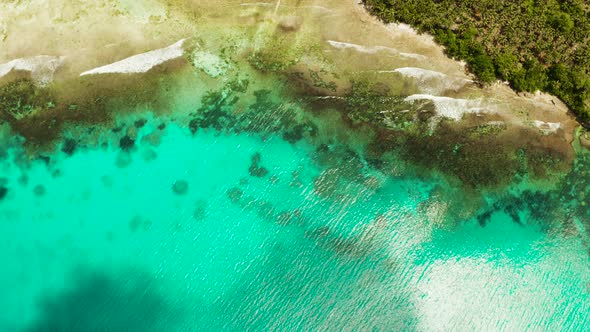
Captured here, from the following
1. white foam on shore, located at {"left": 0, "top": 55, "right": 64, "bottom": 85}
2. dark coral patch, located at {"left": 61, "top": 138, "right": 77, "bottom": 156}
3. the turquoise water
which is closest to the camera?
the turquoise water

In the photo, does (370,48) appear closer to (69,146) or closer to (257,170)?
(257,170)

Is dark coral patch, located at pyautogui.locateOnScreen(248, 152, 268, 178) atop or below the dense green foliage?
below

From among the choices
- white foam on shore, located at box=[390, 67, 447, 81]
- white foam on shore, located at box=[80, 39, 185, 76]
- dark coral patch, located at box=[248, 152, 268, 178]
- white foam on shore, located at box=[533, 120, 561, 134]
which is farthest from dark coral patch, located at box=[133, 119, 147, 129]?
white foam on shore, located at box=[533, 120, 561, 134]

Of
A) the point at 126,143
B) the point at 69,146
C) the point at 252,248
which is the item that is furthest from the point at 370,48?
the point at 69,146

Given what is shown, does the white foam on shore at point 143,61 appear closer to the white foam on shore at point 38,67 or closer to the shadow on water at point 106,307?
the white foam on shore at point 38,67

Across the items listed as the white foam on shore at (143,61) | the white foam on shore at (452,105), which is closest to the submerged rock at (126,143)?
the white foam on shore at (143,61)

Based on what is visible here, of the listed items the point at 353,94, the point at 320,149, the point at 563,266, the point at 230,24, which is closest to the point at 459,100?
the point at 353,94

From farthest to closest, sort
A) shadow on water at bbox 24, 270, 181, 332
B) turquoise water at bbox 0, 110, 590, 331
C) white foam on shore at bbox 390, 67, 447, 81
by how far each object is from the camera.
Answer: white foam on shore at bbox 390, 67, 447, 81, turquoise water at bbox 0, 110, 590, 331, shadow on water at bbox 24, 270, 181, 332

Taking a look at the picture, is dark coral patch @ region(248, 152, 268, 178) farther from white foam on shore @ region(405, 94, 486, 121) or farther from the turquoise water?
white foam on shore @ region(405, 94, 486, 121)
